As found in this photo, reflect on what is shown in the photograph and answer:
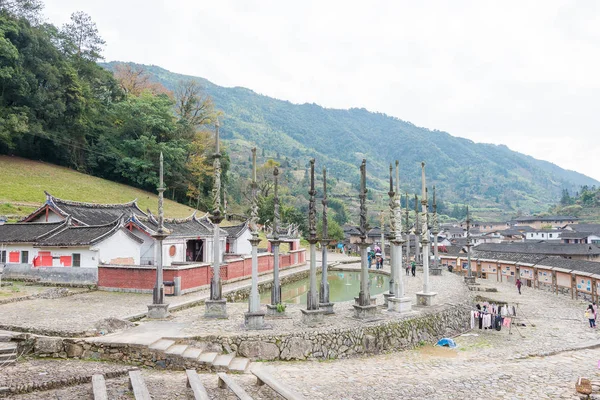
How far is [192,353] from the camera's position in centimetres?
1165

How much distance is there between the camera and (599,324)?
20.4 meters

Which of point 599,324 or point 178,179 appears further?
point 178,179

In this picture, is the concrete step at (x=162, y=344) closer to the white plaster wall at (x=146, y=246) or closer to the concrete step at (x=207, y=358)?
the concrete step at (x=207, y=358)

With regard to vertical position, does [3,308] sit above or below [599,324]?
above

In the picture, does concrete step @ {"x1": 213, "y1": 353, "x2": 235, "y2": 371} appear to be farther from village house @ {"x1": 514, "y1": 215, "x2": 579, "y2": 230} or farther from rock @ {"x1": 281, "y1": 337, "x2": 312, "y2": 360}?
village house @ {"x1": 514, "y1": 215, "x2": 579, "y2": 230}

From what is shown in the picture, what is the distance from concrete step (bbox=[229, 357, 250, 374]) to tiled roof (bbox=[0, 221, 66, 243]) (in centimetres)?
1959

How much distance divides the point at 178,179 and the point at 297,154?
130 meters

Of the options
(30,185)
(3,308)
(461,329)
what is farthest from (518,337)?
(30,185)

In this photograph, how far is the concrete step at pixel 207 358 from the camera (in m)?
11.3

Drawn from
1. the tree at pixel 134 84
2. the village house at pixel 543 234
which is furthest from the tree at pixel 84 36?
the village house at pixel 543 234

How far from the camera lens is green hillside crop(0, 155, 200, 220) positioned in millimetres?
36094

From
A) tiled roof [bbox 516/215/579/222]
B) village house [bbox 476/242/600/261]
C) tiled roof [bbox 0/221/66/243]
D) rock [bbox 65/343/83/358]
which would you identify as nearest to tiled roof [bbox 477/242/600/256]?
village house [bbox 476/242/600/261]

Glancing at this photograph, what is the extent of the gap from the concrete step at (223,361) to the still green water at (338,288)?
12.5 meters

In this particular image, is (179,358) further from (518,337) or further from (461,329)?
(518,337)
